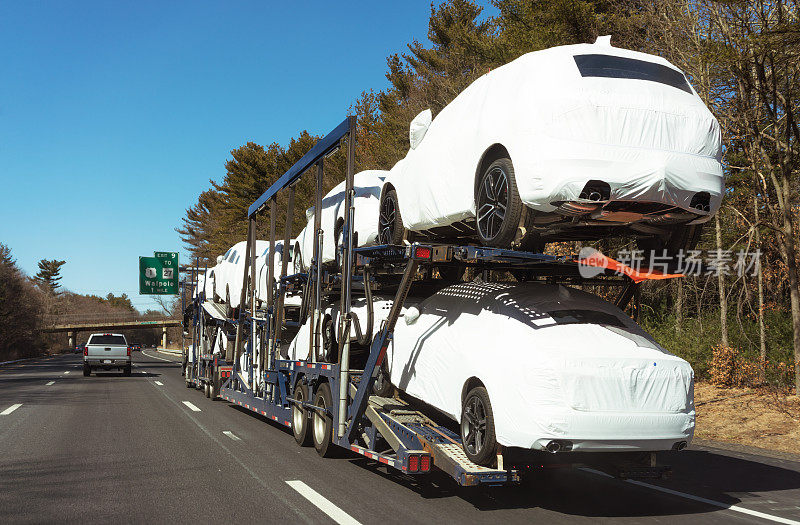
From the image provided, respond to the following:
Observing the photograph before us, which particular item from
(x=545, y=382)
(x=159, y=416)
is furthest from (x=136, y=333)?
(x=545, y=382)

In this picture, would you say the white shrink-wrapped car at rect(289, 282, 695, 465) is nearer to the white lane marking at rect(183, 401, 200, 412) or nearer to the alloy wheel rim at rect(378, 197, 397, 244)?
the alloy wheel rim at rect(378, 197, 397, 244)

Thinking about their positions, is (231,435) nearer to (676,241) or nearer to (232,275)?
(232,275)

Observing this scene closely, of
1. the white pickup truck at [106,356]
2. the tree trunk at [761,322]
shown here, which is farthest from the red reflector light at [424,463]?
the white pickup truck at [106,356]

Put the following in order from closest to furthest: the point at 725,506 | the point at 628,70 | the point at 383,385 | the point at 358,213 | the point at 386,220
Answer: the point at 628,70 < the point at 725,506 < the point at 383,385 < the point at 386,220 < the point at 358,213

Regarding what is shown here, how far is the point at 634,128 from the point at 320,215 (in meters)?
5.17

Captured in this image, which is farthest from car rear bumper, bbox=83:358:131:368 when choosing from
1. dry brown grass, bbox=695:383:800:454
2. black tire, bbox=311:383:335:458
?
dry brown grass, bbox=695:383:800:454

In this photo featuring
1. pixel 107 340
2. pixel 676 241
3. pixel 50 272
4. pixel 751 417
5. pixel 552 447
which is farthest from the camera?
pixel 50 272

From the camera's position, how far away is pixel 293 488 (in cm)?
720

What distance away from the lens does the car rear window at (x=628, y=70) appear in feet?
20.2

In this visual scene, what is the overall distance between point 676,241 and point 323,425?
16.1 ft

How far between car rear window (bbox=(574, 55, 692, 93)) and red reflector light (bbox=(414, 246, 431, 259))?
2.11 m

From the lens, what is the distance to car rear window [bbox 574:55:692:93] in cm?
616

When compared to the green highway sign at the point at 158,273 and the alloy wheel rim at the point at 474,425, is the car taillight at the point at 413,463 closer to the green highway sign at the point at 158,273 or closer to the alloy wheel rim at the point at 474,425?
the alloy wheel rim at the point at 474,425

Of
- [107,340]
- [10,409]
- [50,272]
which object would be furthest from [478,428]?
[50,272]
